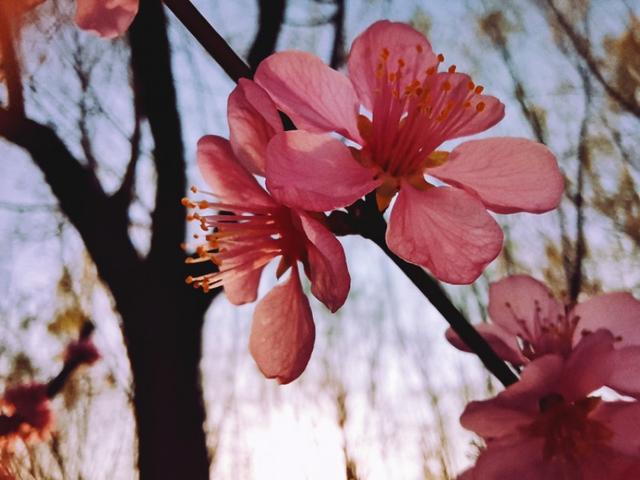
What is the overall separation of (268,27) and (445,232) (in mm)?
1855

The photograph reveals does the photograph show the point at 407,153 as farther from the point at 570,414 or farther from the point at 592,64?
the point at 592,64

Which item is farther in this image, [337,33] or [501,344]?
[337,33]

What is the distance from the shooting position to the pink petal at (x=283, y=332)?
1.23 feet

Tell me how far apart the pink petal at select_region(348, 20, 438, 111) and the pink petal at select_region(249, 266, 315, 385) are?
0.14 meters

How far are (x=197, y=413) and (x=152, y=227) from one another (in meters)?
0.60

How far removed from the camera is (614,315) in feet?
1.50

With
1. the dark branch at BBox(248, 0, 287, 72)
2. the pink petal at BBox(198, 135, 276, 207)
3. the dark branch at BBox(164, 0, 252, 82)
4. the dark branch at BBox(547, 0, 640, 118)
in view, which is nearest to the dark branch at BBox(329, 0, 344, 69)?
the dark branch at BBox(248, 0, 287, 72)

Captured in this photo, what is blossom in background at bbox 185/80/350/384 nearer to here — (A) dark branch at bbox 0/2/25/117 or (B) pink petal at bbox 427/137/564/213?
(B) pink petal at bbox 427/137/564/213

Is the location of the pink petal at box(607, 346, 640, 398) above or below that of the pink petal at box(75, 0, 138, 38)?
below

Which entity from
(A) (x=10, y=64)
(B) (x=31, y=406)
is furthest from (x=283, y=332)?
(B) (x=31, y=406)

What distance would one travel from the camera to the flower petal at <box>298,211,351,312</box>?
32 centimetres

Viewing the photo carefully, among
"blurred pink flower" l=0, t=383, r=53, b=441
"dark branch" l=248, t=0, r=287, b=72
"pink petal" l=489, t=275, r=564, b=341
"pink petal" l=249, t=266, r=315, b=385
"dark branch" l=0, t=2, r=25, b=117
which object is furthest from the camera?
"dark branch" l=248, t=0, r=287, b=72

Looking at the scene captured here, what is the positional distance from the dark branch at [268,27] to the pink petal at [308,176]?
69.3 inches

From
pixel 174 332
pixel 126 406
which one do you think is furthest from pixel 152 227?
pixel 126 406
